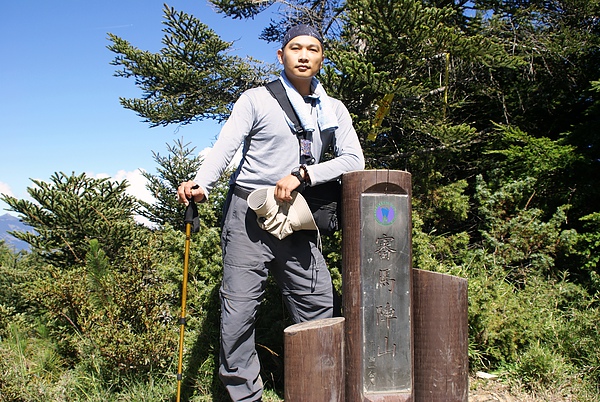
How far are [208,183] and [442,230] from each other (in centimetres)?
493

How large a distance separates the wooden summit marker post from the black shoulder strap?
506mm

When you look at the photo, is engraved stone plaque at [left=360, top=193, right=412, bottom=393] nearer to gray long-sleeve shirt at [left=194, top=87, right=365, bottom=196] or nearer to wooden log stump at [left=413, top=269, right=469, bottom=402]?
wooden log stump at [left=413, top=269, right=469, bottom=402]

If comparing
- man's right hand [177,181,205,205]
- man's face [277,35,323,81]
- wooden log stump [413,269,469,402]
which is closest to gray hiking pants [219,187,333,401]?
man's right hand [177,181,205,205]

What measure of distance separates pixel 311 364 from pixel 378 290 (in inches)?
21.8

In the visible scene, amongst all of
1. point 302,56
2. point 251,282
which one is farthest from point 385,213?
point 302,56

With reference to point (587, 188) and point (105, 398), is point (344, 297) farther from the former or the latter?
point (587, 188)

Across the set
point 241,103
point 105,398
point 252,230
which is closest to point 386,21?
point 241,103

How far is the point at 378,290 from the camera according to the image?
9.21 ft

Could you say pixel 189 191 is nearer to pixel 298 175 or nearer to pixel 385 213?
pixel 298 175

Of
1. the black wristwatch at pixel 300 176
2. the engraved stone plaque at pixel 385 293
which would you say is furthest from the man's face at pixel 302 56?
the engraved stone plaque at pixel 385 293

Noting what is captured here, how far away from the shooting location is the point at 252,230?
3074 millimetres

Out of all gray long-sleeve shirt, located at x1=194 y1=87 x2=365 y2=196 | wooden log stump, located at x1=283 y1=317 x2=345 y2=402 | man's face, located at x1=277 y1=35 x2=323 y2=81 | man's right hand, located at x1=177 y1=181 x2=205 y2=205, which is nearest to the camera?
wooden log stump, located at x1=283 y1=317 x2=345 y2=402

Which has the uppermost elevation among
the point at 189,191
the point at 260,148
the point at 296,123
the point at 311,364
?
the point at 296,123

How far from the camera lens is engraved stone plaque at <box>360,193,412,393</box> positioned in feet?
9.15
